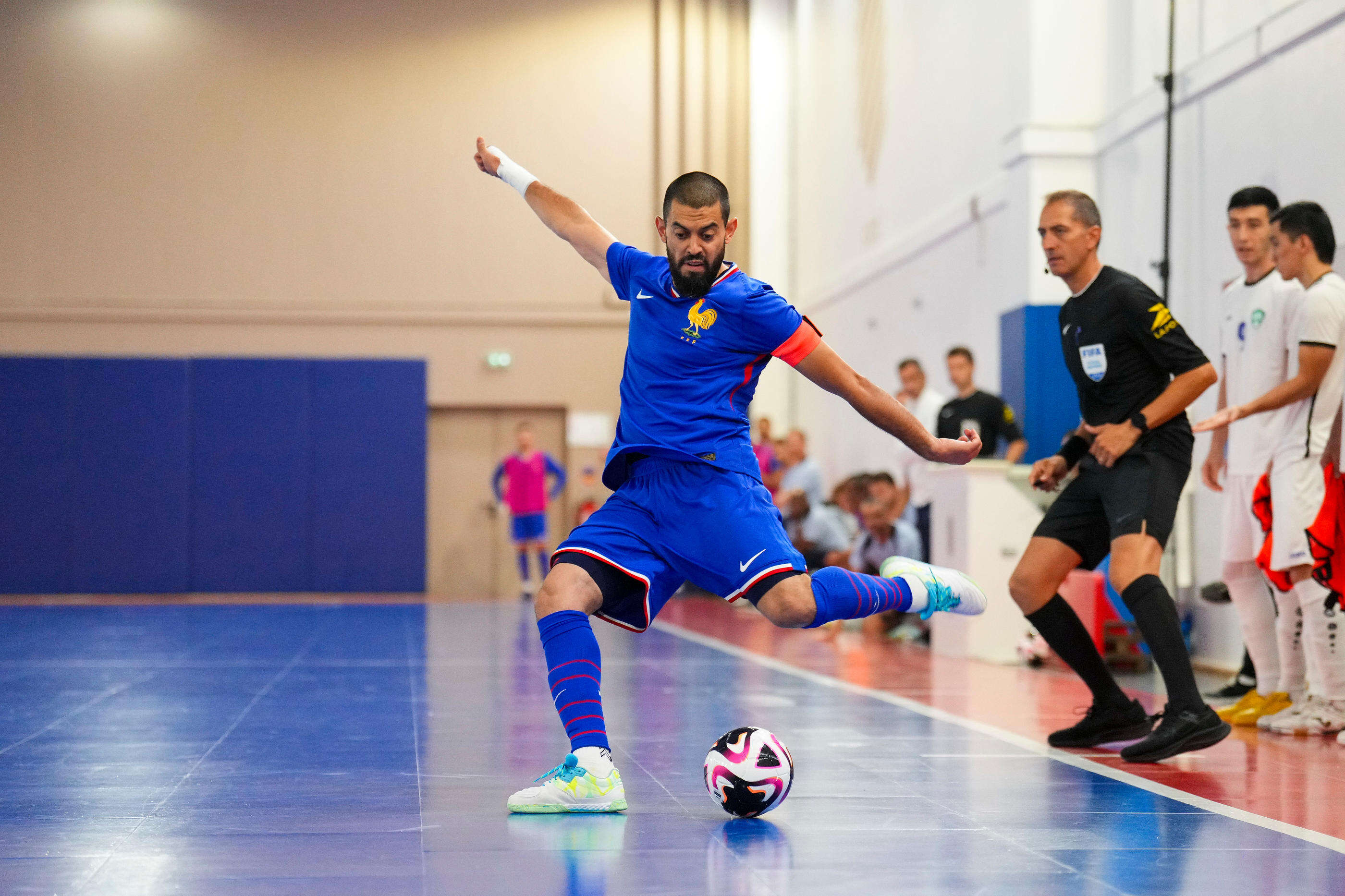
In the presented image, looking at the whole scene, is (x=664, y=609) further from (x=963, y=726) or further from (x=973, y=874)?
(x=973, y=874)

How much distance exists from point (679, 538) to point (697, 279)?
71 centimetres

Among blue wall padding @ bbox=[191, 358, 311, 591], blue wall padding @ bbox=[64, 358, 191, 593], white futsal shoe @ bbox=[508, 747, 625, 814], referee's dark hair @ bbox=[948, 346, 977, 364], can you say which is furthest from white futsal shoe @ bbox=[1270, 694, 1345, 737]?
blue wall padding @ bbox=[64, 358, 191, 593]

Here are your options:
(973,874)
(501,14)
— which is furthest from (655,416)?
(501,14)

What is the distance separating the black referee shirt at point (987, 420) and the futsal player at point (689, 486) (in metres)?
5.58

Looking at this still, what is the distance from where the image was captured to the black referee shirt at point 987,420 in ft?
30.5

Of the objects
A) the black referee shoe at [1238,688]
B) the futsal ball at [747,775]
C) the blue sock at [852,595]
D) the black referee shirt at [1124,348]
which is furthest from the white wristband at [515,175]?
the black referee shoe at [1238,688]

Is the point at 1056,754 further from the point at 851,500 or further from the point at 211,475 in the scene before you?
the point at 211,475

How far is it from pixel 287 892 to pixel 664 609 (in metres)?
11.4

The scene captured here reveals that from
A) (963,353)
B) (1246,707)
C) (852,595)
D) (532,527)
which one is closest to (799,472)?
(963,353)

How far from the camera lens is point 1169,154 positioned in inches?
305

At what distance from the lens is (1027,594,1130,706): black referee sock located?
4.82m

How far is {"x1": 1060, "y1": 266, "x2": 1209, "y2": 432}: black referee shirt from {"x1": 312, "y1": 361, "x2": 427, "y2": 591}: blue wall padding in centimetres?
1315

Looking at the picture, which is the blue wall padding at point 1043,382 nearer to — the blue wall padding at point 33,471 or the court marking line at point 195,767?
the court marking line at point 195,767

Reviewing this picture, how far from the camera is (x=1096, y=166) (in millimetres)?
9320
